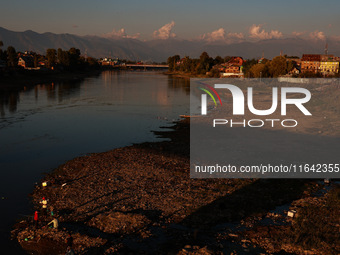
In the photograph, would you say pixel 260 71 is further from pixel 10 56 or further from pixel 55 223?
pixel 55 223

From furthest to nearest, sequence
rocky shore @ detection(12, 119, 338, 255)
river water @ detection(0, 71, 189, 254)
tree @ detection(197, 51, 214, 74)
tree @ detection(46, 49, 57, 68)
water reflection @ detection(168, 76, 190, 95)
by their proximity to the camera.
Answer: tree @ detection(197, 51, 214, 74)
tree @ detection(46, 49, 57, 68)
water reflection @ detection(168, 76, 190, 95)
river water @ detection(0, 71, 189, 254)
rocky shore @ detection(12, 119, 338, 255)

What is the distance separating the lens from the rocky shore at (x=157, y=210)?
1315cm

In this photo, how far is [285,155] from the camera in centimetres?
2523

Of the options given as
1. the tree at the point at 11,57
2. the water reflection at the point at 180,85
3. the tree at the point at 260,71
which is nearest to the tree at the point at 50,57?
the tree at the point at 11,57

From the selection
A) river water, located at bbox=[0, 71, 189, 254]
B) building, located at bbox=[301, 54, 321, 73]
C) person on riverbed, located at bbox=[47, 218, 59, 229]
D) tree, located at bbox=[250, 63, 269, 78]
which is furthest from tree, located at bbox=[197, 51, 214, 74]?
person on riverbed, located at bbox=[47, 218, 59, 229]

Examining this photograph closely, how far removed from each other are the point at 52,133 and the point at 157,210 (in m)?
23.0

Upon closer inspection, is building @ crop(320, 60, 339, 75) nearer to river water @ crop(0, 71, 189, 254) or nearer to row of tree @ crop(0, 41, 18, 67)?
river water @ crop(0, 71, 189, 254)

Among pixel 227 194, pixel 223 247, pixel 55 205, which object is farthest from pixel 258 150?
pixel 55 205

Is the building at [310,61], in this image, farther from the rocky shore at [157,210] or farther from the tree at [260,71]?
the rocky shore at [157,210]

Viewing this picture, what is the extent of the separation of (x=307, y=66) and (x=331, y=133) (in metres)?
119

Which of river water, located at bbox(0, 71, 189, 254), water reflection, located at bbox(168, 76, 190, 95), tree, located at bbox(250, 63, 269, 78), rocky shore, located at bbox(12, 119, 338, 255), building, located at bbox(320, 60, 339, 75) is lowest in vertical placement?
rocky shore, located at bbox(12, 119, 338, 255)

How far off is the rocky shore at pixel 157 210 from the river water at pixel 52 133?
4.62 feet

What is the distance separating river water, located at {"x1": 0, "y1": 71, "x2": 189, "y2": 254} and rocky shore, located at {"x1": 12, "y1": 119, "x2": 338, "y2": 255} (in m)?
1.41

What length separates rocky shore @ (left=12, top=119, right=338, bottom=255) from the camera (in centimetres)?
1315
